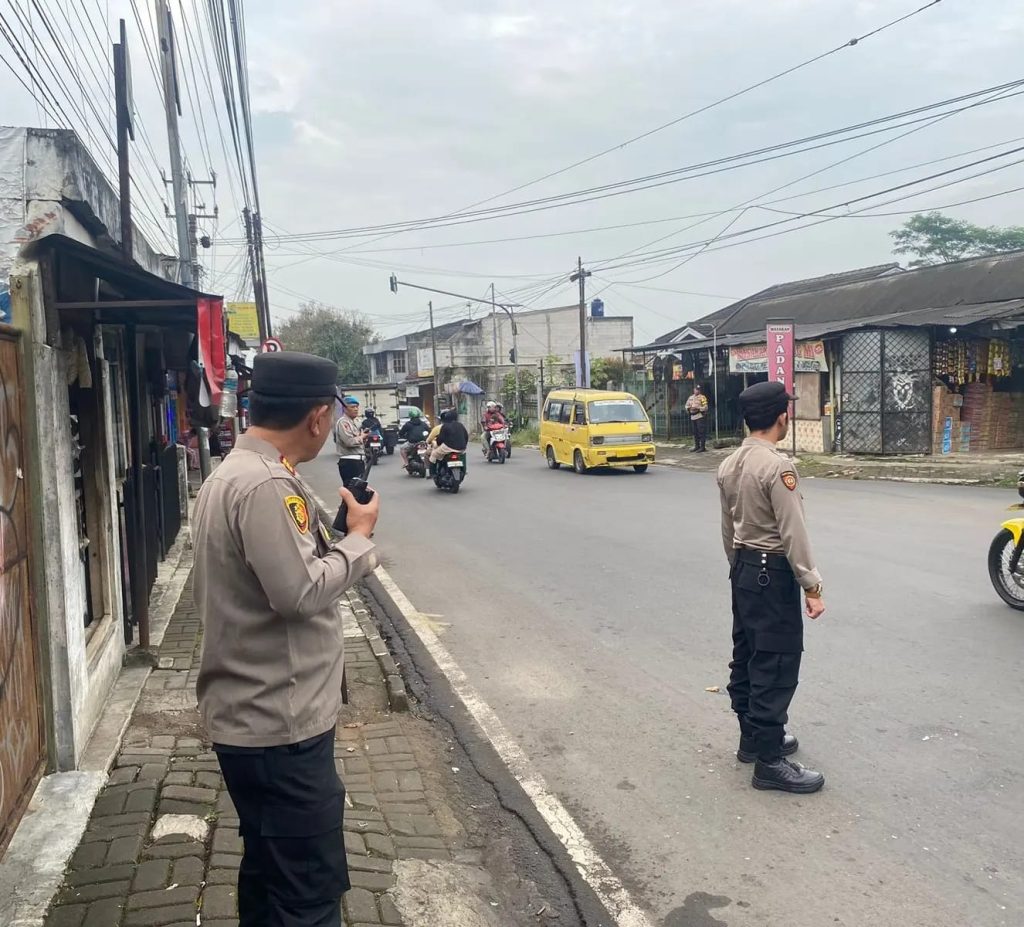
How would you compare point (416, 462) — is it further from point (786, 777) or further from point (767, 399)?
point (786, 777)

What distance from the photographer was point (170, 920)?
3055 mm

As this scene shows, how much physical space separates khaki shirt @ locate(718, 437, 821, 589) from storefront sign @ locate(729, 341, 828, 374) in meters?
18.0

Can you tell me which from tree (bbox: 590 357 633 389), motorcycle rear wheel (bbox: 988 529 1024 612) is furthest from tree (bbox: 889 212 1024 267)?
motorcycle rear wheel (bbox: 988 529 1024 612)

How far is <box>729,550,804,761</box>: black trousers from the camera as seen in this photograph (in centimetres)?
409

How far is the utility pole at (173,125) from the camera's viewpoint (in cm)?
1146

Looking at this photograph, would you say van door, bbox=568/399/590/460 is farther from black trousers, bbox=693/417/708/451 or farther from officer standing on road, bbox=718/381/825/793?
officer standing on road, bbox=718/381/825/793

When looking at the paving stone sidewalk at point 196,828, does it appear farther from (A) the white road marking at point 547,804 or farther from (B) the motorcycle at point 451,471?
(B) the motorcycle at point 451,471

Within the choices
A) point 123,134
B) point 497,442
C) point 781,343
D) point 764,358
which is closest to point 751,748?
point 123,134

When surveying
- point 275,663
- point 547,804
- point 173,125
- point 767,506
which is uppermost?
point 173,125

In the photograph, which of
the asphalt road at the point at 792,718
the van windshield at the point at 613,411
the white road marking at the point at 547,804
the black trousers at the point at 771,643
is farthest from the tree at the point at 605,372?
the black trousers at the point at 771,643

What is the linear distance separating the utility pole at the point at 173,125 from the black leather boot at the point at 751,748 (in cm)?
1069

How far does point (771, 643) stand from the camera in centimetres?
409

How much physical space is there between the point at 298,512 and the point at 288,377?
1.15 ft

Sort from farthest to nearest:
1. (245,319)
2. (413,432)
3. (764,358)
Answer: (245,319), (764,358), (413,432)
